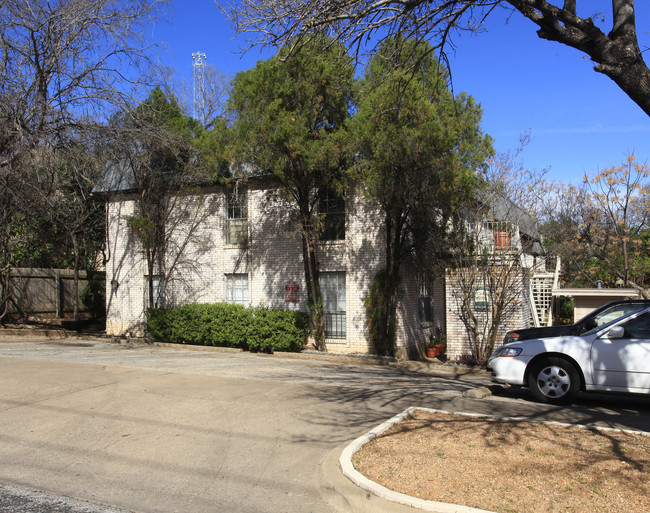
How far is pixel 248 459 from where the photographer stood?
623cm

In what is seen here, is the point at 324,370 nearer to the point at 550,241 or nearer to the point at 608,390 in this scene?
the point at 608,390

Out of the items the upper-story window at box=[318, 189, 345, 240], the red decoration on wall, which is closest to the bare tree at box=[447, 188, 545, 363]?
the upper-story window at box=[318, 189, 345, 240]

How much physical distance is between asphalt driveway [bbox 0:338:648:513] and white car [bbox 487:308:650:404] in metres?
0.40

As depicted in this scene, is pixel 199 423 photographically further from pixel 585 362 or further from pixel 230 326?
pixel 230 326

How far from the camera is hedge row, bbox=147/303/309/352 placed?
1658 centimetres

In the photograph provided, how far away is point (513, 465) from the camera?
547 centimetres

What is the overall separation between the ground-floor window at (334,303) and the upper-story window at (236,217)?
3.31m

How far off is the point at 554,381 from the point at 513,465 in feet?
12.2

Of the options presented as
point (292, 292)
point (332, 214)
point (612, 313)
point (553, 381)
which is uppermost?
point (332, 214)

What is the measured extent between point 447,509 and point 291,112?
40.2ft

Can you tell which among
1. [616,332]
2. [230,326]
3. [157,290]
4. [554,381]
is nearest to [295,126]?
[230,326]

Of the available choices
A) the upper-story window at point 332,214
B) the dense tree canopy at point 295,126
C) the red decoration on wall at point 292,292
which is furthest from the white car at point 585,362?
the red decoration on wall at point 292,292

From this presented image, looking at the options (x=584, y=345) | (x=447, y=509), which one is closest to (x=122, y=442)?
(x=447, y=509)

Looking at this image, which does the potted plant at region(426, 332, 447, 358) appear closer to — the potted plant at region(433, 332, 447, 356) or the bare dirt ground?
the potted plant at region(433, 332, 447, 356)
